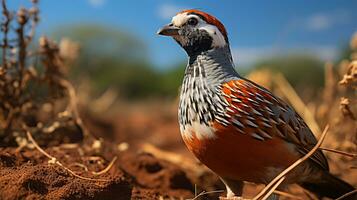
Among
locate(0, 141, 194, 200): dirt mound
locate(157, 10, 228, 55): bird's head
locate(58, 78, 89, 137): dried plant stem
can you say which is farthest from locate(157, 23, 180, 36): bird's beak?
locate(58, 78, 89, 137): dried plant stem

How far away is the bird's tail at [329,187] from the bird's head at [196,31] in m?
1.04

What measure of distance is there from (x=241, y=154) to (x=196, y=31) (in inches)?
27.1

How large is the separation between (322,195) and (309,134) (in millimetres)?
672

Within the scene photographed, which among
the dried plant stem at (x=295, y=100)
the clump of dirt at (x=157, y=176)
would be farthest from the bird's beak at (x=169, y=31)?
the dried plant stem at (x=295, y=100)

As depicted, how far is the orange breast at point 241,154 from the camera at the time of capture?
238 cm

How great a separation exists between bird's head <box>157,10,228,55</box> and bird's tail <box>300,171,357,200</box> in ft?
3.40

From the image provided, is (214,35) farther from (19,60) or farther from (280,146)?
(19,60)

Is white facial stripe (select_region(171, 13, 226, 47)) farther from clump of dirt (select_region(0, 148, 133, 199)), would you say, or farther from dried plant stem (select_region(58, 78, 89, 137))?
dried plant stem (select_region(58, 78, 89, 137))

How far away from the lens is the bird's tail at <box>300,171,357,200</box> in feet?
9.95

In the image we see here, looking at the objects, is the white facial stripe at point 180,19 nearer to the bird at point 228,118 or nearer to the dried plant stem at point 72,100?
the bird at point 228,118

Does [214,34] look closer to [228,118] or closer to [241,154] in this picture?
[228,118]

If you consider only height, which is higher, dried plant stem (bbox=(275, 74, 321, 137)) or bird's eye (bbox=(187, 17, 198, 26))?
bird's eye (bbox=(187, 17, 198, 26))

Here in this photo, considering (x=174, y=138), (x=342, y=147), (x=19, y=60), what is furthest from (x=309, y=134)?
(x=174, y=138)

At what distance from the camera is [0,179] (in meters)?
2.21
